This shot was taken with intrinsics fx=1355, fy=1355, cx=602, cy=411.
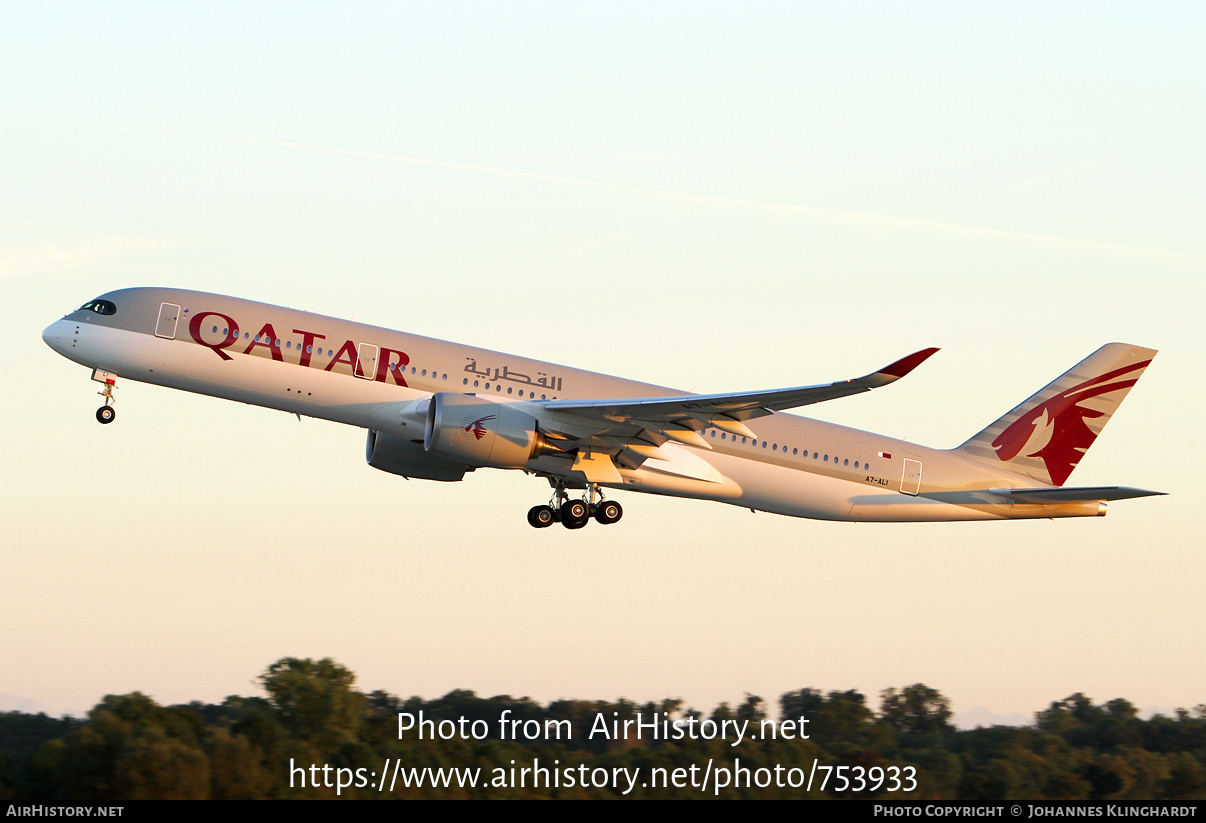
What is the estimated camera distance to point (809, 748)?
4291cm

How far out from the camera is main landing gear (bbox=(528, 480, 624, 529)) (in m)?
37.2

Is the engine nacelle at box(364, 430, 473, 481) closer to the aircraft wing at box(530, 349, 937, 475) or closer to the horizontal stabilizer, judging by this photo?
the aircraft wing at box(530, 349, 937, 475)

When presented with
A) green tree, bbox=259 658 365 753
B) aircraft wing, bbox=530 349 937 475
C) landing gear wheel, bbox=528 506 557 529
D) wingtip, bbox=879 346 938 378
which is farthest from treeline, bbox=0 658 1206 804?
wingtip, bbox=879 346 938 378

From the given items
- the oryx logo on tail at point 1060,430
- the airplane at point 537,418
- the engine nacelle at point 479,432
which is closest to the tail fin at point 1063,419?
the oryx logo on tail at point 1060,430

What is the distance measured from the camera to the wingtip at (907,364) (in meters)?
28.0

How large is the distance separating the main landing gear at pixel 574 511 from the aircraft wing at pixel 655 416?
5.92ft

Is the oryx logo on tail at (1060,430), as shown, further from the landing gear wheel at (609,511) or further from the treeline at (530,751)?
the landing gear wheel at (609,511)

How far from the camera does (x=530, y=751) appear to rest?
4016 cm

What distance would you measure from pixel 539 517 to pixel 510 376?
434 cm

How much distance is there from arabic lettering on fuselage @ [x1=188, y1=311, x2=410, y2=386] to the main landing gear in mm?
5728

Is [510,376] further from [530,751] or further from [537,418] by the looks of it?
[530,751]
